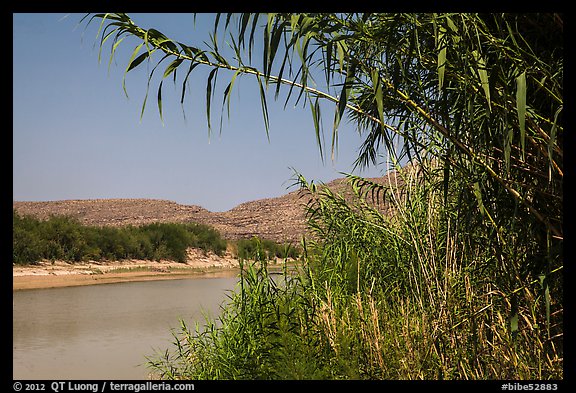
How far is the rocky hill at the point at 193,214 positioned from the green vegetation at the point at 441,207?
671 inches

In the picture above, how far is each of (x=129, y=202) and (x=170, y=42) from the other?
38263 mm

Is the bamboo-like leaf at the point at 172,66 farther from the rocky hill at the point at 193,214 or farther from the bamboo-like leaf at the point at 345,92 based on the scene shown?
the rocky hill at the point at 193,214

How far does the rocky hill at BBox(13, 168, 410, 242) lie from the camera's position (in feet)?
85.8

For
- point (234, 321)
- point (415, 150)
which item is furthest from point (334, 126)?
point (234, 321)

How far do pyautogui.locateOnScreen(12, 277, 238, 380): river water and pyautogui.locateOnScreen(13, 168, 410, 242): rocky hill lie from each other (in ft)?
35.4

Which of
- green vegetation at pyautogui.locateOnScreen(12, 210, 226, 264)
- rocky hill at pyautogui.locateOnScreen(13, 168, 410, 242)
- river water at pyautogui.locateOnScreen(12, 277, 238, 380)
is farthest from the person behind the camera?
rocky hill at pyautogui.locateOnScreen(13, 168, 410, 242)

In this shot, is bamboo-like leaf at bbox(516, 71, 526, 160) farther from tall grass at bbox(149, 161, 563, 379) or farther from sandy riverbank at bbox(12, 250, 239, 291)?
sandy riverbank at bbox(12, 250, 239, 291)

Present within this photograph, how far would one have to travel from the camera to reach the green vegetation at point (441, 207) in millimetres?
2725

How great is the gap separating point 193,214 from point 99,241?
17.5 meters

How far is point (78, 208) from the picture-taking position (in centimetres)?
3875

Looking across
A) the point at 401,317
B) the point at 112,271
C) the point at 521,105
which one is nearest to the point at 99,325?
the point at 401,317

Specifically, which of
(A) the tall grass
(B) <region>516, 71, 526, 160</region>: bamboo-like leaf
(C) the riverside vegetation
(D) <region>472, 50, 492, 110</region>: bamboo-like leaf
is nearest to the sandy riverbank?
(C) the riverside vegetation

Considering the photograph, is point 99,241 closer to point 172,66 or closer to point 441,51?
point 172,66

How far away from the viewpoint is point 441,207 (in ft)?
14.1
